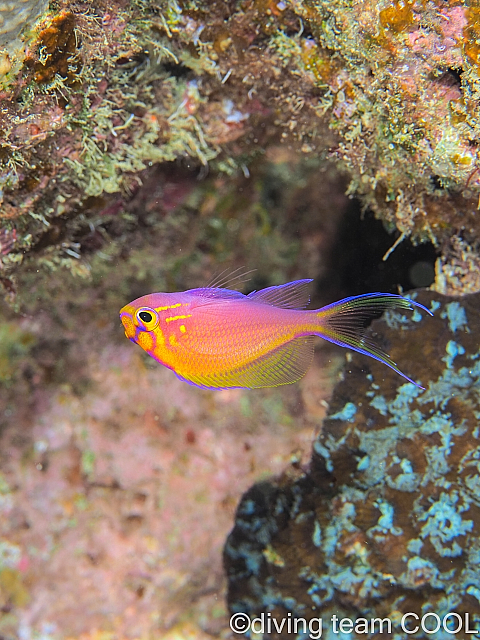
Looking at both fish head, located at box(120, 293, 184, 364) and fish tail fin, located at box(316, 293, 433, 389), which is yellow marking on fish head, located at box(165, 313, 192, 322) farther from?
fish tail fin, located at box(316, 293, 433, 389)

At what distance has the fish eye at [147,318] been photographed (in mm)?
2098

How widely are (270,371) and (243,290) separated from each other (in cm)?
182

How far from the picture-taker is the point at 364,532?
331cm

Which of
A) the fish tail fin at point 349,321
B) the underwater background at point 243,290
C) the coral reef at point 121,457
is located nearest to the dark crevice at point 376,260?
the underwater background at point 243,290

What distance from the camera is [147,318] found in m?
2.12

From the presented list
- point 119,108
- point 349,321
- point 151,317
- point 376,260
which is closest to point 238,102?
point 119,108

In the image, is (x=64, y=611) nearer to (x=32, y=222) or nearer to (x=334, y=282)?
(x=32, y=222)

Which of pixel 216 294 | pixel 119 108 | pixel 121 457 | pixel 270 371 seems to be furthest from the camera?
pixel 121 457

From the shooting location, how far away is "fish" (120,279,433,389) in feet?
6.48

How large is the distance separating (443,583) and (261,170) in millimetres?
4316

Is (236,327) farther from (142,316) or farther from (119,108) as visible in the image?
(119,108)

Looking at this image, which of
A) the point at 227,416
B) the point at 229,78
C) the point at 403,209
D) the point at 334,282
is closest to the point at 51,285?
the point at 227,416

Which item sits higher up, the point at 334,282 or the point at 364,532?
the point at 334,282

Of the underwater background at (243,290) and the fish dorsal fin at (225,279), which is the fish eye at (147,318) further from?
the underwater background at (243,290)
